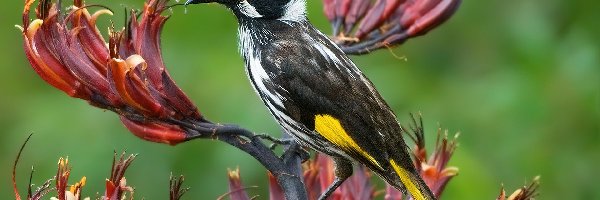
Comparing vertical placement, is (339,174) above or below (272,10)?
below

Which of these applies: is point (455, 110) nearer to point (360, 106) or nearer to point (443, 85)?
point (443, 85)

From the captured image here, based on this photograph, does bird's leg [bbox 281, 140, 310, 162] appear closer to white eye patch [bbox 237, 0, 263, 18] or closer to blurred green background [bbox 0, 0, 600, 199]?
white eye patch [bbox 237, 0, 263, 18]

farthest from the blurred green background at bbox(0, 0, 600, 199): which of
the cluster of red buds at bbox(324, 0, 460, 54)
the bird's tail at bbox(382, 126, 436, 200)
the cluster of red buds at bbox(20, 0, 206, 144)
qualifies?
the cluster of red buds at bbox(20, 0, 206, 144)

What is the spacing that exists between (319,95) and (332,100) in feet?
0.09

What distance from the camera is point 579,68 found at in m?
3.66

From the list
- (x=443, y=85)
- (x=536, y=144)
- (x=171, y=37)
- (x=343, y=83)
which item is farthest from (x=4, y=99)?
(x=343, y=83)

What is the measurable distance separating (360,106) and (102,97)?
1.58 ft

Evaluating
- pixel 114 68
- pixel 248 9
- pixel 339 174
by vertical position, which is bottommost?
pixel 339 174

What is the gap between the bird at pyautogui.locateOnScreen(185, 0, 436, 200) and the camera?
246 centimetres

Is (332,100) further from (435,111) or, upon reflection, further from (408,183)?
(435,111)

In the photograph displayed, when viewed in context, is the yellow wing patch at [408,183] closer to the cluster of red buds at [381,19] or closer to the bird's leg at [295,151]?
the bird's leg at [295,151]

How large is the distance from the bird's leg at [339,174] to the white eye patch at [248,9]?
33 cm

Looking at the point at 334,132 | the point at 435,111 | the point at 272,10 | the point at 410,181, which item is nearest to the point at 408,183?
the point at 410,181

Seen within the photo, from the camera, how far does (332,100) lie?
2500 millimetres
